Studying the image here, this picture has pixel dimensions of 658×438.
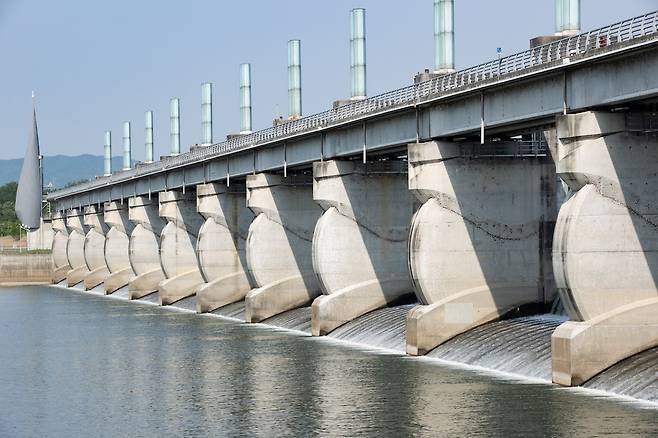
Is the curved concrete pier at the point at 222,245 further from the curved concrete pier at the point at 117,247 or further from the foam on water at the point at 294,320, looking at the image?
the curved concrete pier at the point at 117,247

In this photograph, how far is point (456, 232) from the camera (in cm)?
5328

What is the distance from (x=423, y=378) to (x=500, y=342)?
189 inches

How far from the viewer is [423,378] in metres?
44.1

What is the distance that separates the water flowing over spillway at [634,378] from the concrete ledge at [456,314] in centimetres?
1250

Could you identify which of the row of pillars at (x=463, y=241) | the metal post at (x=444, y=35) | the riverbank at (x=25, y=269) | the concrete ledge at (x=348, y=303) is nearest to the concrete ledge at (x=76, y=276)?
the riverbank at (x=25, y=269)

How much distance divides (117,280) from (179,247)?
18.8 m

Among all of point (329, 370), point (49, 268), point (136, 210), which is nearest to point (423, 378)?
point (329, 370)

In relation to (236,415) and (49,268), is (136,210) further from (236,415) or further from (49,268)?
(236,415)

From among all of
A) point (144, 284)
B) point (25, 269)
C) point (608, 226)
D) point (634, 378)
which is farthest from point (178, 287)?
point (634, 378)

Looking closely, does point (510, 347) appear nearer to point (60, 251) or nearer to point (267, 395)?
point (267, 395)

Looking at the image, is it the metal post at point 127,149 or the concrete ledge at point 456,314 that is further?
the metal post at point 127,149

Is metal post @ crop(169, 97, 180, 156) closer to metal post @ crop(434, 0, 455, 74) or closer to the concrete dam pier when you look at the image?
the concrete dam pier

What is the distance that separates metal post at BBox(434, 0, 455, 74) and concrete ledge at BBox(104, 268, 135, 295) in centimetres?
5758

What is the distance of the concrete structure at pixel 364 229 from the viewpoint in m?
64.6
